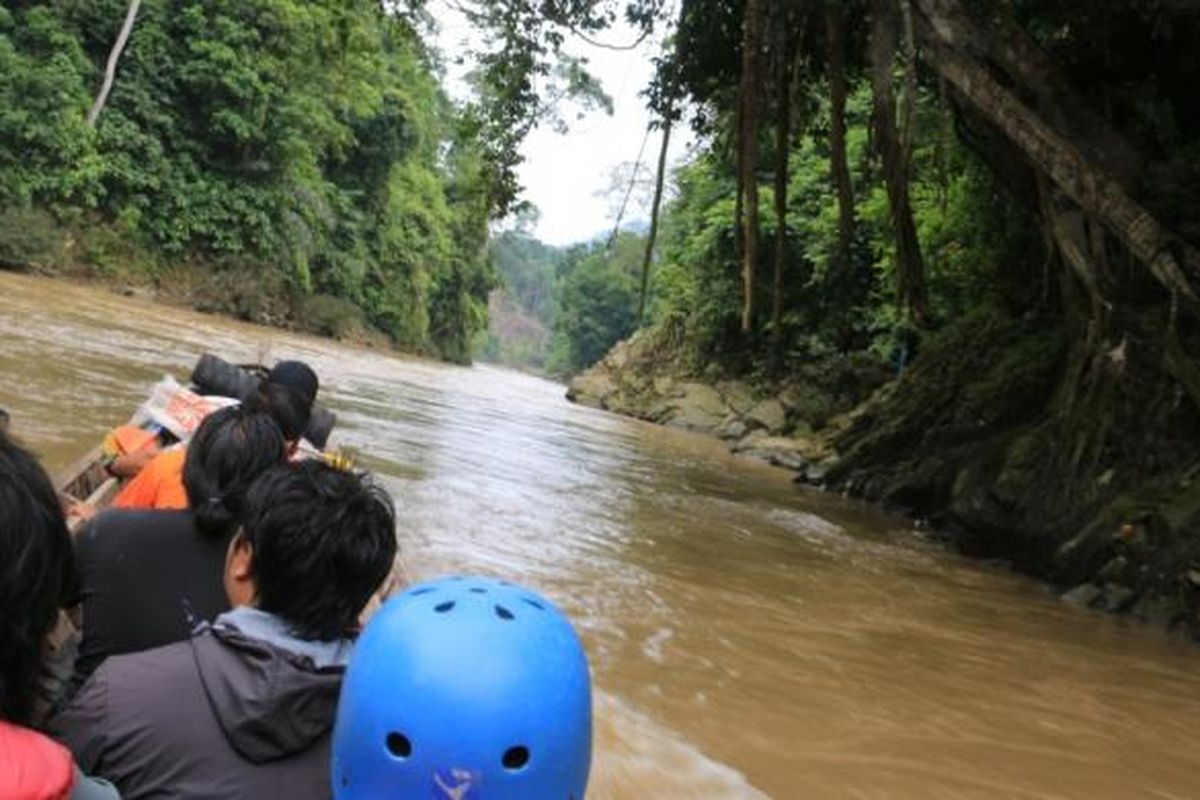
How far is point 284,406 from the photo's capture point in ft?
12.6

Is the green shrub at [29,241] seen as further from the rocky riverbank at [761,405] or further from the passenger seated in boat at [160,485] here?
the passenger seated in boat at [160,485]

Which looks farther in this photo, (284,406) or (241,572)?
(284,406)

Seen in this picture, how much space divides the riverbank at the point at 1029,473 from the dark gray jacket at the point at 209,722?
6355 mm

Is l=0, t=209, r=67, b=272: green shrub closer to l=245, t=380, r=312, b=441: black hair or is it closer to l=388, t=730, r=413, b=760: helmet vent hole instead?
l=245, t=380, r=312, b=441: black hair

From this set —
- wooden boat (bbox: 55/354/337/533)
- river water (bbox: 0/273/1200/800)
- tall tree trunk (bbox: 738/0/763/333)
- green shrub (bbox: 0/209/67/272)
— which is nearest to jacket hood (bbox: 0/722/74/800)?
river water (bbox: 0/273/1200/800)

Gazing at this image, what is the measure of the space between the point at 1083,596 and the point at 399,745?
7076 millimetres

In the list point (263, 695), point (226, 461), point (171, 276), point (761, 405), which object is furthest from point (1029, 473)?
point (171, 276)

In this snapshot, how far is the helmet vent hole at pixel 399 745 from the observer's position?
142 centimetres

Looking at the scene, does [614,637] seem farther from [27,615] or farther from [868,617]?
[27,615]

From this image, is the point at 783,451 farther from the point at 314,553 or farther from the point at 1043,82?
the point at 314,553

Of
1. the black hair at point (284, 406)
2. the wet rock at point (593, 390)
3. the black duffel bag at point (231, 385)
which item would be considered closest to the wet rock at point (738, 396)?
the wet rock at point (593, 390)

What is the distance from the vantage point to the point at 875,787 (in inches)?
147

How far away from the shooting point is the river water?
3953 millimetres

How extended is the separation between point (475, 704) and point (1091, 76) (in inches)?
377
